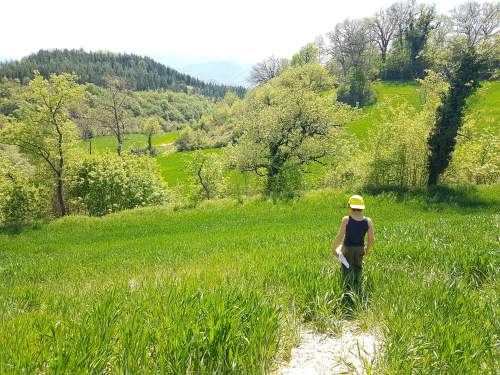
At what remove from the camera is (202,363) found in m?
2.72

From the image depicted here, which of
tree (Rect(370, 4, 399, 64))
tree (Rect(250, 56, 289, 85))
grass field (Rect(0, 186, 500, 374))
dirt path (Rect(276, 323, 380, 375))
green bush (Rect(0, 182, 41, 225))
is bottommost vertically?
green bush (Rect(0, 182, 41, 225))

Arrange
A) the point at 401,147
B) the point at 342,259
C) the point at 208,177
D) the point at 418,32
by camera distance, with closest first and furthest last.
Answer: the point at 342,259 < the point at 401,147 < the point at 208,177 < the point at 418,32

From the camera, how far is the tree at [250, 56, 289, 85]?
96.7 meters

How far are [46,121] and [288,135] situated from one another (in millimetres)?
20648

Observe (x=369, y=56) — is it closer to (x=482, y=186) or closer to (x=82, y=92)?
(x=482, y=186)

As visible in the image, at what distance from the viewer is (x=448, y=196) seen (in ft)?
65.0

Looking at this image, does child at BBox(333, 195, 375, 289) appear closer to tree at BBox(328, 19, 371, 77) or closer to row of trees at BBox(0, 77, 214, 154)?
row of trees at BBox(0, 77, 214, 154)

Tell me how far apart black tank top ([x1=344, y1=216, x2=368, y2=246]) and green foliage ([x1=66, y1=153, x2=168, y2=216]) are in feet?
85.2

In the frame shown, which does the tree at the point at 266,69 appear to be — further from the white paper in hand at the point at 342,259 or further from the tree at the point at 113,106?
the white paper in hand at the point at 342,259

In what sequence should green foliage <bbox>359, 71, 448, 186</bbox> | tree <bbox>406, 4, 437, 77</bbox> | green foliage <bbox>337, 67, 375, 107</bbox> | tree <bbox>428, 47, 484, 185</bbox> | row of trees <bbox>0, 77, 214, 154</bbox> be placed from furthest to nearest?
tree <bbox>406, 4, 437, 77</bbox> < green foliage <bbox>337, 67, 375, 107</bbox> < row of trees <bbox>0, 77, 214, 154</bbox> < green foliage <bbox>359, 71, 448, 186</bbox> < tree <bbox>428, 47, 484, 185</bbox>

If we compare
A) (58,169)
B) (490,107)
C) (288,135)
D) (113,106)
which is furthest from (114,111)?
(490,107)

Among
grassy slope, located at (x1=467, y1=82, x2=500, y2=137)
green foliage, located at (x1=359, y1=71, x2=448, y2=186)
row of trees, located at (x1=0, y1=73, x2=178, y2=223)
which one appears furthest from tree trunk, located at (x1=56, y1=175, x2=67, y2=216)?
grassy slope, located at (x1=467, y1=82, x2=500, y2=137)

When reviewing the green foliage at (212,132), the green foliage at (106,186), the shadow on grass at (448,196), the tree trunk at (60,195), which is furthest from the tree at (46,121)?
the green foliage at (212,132)

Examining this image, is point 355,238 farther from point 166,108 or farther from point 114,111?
point 166,108
